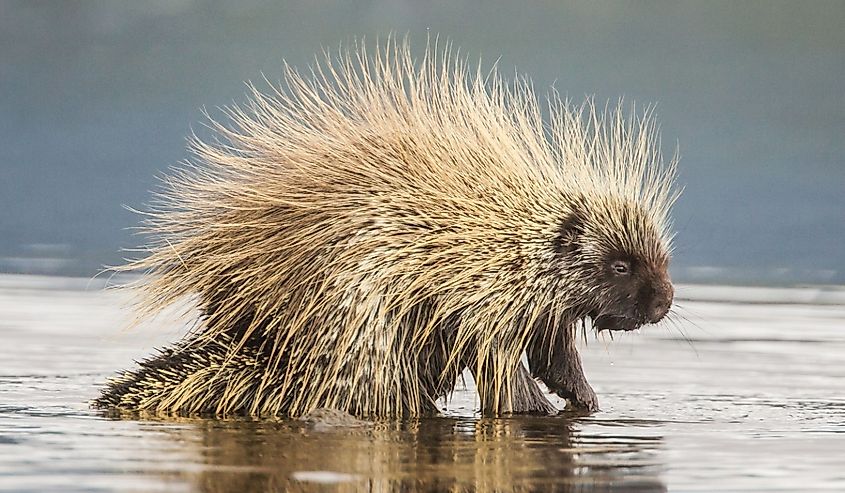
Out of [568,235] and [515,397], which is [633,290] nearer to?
[568,235]

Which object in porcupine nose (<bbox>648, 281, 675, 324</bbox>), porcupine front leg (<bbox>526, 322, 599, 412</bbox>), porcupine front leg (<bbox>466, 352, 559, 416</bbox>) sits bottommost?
porcupine front leg (<bbox>466, 352, 559, 416</bbox>)

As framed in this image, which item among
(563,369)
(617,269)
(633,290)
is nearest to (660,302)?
(633,290)

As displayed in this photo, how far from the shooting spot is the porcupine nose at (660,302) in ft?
34.5

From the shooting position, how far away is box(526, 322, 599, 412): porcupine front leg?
35.8 ft

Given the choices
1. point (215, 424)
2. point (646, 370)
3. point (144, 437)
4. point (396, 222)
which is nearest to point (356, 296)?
point (396, 222)

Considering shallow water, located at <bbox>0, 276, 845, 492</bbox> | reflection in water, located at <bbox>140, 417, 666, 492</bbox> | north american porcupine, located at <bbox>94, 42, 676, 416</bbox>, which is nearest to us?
reflection in water, located at <bbox>140, 417, 666, 492</bbox>

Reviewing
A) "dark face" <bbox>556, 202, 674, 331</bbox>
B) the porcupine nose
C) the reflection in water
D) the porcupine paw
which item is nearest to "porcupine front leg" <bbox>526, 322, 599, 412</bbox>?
the porcupine paw

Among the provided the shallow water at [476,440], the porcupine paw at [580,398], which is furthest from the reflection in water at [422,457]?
the porcupine paw at [580,398]

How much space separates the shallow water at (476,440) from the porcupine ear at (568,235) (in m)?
0.80

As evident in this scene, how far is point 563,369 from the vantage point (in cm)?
1093

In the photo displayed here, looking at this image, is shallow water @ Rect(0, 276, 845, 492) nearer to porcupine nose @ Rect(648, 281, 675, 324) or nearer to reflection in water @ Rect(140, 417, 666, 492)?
reflection in water @ Rect(140, 417, 666, 492)

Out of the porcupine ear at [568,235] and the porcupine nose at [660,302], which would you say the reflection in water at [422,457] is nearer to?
the porcupine nose at [660,302]

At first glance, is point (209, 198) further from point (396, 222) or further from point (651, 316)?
point (651, 316)

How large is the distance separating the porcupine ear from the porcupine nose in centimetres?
61
